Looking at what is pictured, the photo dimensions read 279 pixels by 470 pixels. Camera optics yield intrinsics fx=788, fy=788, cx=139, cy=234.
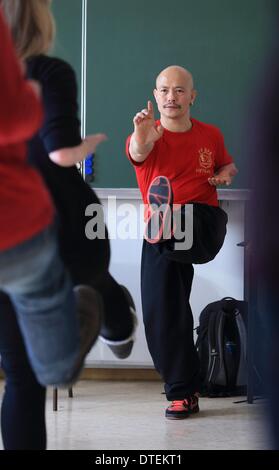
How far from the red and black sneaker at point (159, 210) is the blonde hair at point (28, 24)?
101 centimetres

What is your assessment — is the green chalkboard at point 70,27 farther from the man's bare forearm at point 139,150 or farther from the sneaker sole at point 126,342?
the sneaker sole at point 126,342

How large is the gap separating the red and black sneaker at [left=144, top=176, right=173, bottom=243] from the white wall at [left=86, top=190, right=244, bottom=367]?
1271 mm

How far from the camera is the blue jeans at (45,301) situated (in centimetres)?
147

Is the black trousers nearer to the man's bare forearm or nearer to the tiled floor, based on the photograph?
the tiled floor

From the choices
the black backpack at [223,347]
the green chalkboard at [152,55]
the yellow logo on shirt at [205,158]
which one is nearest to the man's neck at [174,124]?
the yellow logo on shirt at [205,158]

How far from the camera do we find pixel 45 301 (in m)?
1.55

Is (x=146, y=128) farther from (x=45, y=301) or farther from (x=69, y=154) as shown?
(x=45, y=301)

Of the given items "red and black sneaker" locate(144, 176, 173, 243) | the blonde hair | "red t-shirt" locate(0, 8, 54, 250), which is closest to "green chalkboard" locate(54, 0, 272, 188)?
"red and black sneaker" locate(144, 176, 173, 243)

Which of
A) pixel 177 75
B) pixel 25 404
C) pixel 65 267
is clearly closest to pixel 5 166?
pixel 65 267

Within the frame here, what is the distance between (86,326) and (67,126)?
1.44ft

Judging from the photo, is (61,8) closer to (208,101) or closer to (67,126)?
(208,101)

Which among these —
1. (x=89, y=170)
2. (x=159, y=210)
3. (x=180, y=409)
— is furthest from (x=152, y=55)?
(x=180, y=409)

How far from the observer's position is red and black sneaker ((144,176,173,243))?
8.96 ft

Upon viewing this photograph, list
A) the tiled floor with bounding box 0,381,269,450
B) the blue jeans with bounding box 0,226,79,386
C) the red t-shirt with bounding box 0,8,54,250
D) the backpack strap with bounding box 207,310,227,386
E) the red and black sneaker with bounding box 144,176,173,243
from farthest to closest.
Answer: the backpack strap with bounding box 207,310,227,386 < the tiled floor with bounding box 0,381,269,450 < the red and black sneaker with bounding box 144,176,173,243 < the blue jeans with bounding box 0,226,79,386 < the red t-shirt with bounding box 0,8,54,250
